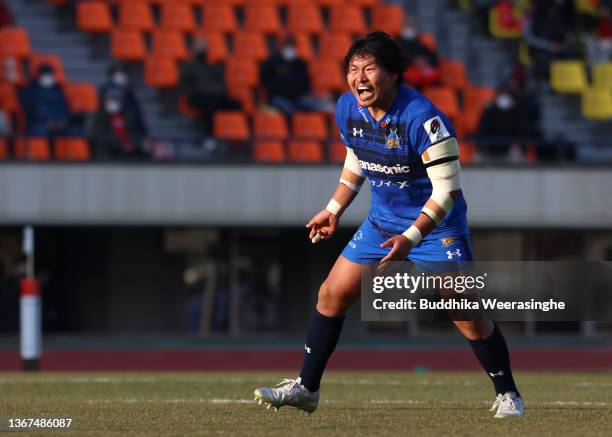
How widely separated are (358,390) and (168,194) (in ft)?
36.5

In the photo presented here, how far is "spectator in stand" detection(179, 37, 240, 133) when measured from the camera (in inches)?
859

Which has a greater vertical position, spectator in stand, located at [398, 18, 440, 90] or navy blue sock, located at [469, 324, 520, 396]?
spectator in stand, located at [398, 18, 440, 90]

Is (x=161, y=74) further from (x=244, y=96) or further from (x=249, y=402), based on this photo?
(x=249, y=402)

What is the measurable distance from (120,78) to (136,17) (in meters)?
2.47

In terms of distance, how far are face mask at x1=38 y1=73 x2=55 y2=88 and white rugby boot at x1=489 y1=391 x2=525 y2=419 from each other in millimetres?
13896

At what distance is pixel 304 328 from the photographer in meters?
24.0

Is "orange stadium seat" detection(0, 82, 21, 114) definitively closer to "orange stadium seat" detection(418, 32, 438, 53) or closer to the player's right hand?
"orange stadium seat" detection(418, 32, 438, 53)

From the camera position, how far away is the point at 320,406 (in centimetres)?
875

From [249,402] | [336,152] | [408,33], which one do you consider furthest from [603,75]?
[249,402]

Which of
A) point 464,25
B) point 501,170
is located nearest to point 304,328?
point 501,170

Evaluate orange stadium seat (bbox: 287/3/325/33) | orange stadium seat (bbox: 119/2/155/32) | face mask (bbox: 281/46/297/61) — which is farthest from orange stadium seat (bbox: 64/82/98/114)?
orange stadium seat (bbox: 287/3/325/33)

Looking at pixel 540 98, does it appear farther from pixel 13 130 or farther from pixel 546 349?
pixel 13 130

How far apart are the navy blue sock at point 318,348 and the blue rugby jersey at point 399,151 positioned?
2.00 ft

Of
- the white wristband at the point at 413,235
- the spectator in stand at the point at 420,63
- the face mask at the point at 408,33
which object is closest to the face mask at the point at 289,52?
the spectator in stand at the point at 420,63
